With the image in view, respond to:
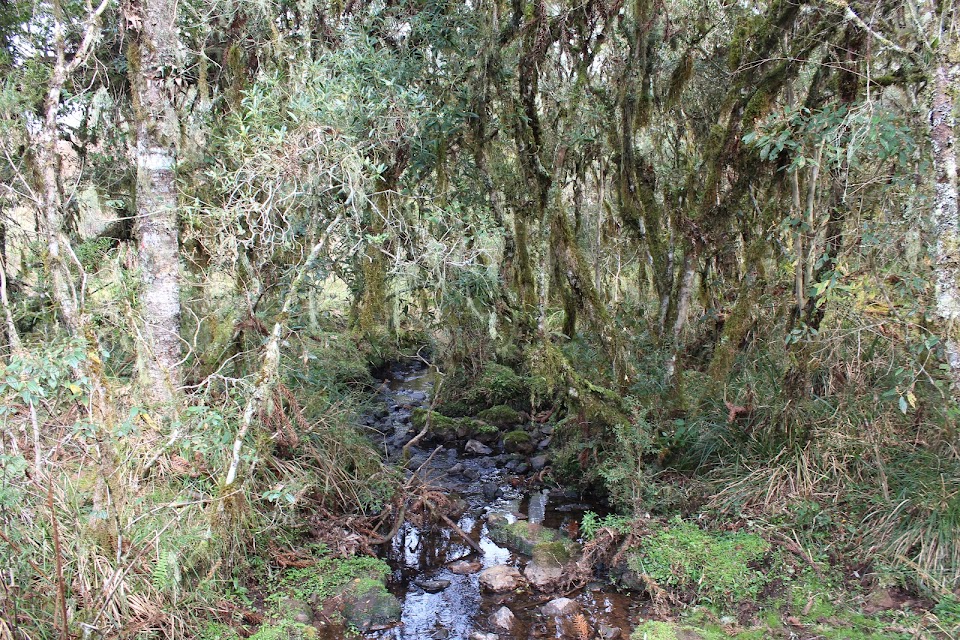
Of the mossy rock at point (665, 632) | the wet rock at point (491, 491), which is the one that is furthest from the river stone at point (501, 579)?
the wet rock at point (491, 491)

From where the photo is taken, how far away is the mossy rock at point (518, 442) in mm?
8414

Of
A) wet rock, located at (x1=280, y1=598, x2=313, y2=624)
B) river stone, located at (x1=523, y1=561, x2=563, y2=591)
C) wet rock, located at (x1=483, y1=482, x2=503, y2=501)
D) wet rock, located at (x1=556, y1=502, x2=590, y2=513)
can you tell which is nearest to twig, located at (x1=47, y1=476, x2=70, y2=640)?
wet rock, located at (x1=280, y1=598, x2=313, y2=624)

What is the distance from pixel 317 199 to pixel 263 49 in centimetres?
245

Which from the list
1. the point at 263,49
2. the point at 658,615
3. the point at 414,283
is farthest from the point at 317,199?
the point at 658,615

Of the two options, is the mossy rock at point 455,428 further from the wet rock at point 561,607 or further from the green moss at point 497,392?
the wet rock at point 561,607

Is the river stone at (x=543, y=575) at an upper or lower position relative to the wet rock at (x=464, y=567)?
upper

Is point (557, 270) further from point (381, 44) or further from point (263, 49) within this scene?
point (263, 49)

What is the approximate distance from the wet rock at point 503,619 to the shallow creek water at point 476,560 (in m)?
0.03

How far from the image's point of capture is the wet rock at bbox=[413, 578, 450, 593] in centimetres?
523

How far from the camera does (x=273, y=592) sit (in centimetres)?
443

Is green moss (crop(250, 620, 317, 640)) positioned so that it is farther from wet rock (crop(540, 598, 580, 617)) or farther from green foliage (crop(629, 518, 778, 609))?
green foliage (crop(629, 518, 778, 609))

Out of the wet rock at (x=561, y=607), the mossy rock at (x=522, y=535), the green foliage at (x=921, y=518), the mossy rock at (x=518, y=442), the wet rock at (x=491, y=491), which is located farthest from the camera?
the mossy rock at (x=518, y=442)

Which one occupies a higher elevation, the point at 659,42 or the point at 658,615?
the point at 659,42

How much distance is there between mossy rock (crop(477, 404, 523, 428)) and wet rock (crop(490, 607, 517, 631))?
4486 millimetres
